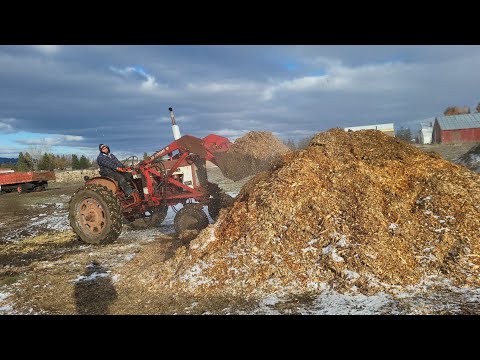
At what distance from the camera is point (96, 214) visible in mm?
8898

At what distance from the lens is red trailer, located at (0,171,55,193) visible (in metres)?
29.6

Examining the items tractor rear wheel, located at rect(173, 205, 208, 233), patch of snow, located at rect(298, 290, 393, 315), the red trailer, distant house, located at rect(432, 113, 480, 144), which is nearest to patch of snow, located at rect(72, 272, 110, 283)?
tractor rear wheel, located at rect(173, 205, 208, 233)

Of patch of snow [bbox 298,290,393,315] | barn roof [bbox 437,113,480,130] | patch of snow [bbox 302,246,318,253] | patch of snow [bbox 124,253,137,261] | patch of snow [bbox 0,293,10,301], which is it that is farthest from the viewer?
barn roof [bbox 437,113,480,130]

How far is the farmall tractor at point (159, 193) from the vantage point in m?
8.57

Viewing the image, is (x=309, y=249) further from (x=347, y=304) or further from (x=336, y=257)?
(x=347, y=304)

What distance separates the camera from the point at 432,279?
486cm

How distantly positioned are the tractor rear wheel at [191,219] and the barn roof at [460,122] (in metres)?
51.1

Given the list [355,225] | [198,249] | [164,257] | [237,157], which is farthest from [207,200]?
[355,225]

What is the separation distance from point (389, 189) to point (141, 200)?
5.97 m

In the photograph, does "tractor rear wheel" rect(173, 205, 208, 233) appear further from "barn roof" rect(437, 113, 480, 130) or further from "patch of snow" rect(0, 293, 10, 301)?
"barn roof" rect(437, 113, 480, 130)

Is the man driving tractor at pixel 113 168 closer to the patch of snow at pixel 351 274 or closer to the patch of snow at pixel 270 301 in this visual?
the patch of snow at pixel 270 301

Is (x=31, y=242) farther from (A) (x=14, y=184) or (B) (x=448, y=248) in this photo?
(A) (x=14, y=184)

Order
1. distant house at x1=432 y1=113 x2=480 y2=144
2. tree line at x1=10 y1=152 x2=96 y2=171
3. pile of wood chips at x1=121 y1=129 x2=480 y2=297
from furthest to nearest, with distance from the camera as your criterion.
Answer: tree line at x1=10 y1=152 x2=96 y2=171 → distant house at x1=432 y1=113 x2=480 y2=144 → pile of wood chips at x1=121 y1=129 x2=480 y2=297
